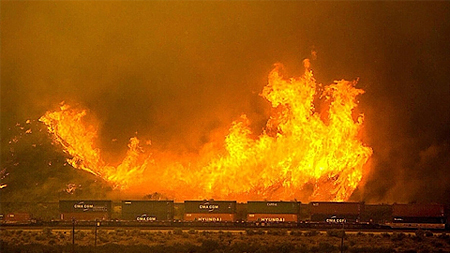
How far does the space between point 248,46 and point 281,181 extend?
20.1 metres

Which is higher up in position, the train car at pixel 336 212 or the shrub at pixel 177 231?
the train car at pixel 336 212

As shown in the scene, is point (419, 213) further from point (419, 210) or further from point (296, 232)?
point (296, 232)

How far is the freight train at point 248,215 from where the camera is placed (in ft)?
188

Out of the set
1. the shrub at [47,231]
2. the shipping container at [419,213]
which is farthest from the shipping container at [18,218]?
the shipping container at [419,213]

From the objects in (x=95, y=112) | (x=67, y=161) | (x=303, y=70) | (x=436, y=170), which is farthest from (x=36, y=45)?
(x=436, y=170)

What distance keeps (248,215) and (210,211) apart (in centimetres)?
390

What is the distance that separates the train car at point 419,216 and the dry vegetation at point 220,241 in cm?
373

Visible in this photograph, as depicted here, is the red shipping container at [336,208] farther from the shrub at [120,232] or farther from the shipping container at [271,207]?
the shrub at [120,232]

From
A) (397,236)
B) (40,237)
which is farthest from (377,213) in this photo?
(40,237)

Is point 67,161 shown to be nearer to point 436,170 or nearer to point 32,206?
point 32,206

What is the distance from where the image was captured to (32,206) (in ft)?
214

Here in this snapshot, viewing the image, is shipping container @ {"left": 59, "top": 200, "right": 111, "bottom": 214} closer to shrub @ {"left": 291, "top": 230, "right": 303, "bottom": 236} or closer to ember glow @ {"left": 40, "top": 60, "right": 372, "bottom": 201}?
ember glow @ {"left": 40, "top": 60, "right": 372, "bottom": 201}

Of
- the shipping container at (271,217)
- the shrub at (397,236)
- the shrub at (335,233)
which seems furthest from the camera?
the shipping container at (271,217)

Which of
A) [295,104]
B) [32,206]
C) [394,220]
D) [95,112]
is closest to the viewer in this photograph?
[394,220]
